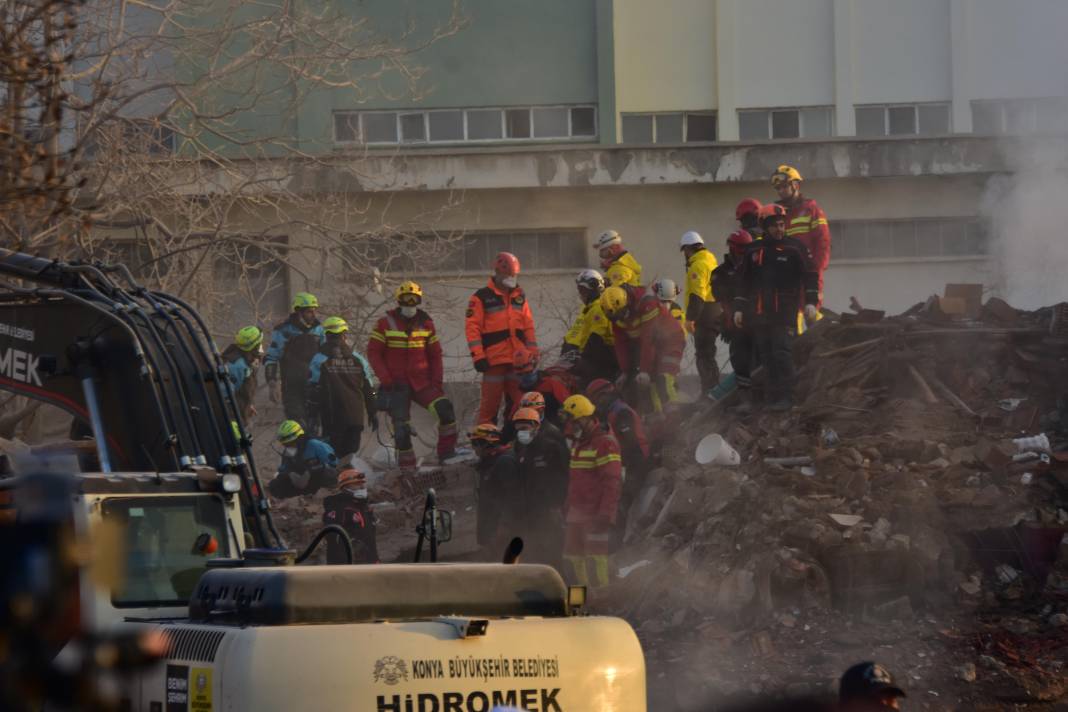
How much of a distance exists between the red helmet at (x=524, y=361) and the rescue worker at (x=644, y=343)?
2.94ft

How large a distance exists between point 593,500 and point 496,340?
9.74 feet

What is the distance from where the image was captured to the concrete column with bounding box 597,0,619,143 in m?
31.3

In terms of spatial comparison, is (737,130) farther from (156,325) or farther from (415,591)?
(415,591)

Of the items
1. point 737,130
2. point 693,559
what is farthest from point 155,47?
point 737,130

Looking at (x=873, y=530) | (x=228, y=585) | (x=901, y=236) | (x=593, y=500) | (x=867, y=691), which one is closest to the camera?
(x=867, y=691)

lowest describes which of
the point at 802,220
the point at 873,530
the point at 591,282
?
the point at 873,530

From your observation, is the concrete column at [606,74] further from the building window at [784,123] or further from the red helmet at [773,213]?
the red helmet at [773,213]

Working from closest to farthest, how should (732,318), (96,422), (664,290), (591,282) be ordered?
(96,422) < (732,318) < (591,282) < (664,290)

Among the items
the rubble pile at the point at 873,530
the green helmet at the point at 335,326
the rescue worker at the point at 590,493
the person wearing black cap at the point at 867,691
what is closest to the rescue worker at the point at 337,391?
the green helmet at the point at 335,326

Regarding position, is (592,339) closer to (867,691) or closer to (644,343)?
(644,343)

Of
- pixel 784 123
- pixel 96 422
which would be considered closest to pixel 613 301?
pixel 96 422

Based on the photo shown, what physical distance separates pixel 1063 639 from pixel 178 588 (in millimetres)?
7669

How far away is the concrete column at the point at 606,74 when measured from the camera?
3134 centimetres

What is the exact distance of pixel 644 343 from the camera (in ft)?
51.1
